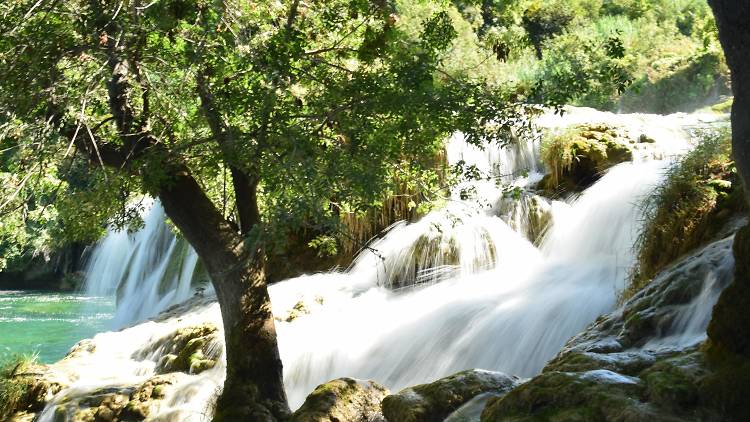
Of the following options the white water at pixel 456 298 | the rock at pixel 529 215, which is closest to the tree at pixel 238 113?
the white water at pixel 456 298

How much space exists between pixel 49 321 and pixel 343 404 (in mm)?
18232

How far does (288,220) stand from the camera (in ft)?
18.8

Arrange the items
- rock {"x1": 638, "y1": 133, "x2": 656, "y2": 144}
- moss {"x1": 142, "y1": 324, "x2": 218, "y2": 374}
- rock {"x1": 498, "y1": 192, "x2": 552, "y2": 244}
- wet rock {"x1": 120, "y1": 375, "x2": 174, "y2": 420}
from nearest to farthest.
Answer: wet rock {"x1": 120, "y1": 375, "x2": 174, "y2": 420}
moss {"x1": 142, "y1": 324, "x2": 218, "y2": 374}
rock {"x1": 498, "y1": 192, "x2": 552, "y2": 244}
rock {"x1": 638, "y1": 133, "x2": 656, "y2": 144}

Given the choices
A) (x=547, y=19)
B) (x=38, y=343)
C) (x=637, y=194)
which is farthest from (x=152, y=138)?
(x=547, y=19)

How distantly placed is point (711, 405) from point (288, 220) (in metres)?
2.79

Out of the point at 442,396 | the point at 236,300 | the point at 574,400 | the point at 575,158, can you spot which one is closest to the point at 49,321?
the point at 575,158

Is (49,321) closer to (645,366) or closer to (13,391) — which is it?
(13,391)

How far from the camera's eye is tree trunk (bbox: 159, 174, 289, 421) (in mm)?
8148

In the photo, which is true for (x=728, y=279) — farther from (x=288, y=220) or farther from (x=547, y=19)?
(x=547, y=19)

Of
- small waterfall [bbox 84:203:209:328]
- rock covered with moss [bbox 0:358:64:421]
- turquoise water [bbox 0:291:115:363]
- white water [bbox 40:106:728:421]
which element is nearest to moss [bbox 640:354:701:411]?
white water [bbox 40:106:728:421]

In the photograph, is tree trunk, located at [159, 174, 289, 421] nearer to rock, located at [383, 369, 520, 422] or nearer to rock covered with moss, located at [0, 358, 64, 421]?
rock, located at [383, 369, 520, 422]

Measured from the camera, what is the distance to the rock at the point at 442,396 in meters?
6.23

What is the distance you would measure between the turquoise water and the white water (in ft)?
20.8

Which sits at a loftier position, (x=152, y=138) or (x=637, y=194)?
(x=152, y=138)
